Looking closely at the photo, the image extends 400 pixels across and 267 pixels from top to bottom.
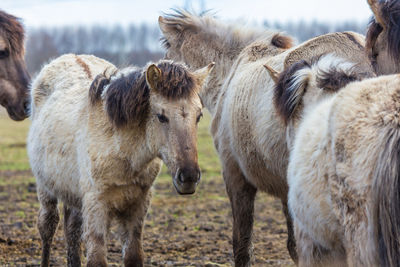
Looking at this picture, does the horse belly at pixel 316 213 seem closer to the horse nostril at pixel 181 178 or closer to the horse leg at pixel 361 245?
the horse leg at pixel 361 245

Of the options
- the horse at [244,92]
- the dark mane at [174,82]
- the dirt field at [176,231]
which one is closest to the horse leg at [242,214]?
the horse at [244,92]

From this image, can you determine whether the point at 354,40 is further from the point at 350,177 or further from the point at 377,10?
the point at 350,177

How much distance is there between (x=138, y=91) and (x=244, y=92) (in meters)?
1.09

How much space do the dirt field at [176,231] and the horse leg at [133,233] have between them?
1.24 meters

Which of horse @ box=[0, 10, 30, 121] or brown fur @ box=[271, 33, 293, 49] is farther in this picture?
horse @ box=[0, 10, 30, 121]

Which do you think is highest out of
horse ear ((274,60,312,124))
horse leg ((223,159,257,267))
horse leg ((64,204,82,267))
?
horse ear ((274,60,312,124))

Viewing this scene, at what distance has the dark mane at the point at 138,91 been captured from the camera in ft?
14.6

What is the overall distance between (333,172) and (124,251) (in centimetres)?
261

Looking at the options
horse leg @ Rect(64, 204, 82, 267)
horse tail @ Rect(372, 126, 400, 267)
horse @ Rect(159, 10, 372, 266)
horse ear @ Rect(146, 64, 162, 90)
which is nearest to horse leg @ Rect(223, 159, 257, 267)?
horse @ Rect(159, 10, 372, 266)

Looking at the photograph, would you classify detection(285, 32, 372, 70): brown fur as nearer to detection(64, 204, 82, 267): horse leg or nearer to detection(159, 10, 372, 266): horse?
detection(159, 10, 372, 266): horse

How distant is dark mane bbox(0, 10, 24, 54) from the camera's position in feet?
21.1

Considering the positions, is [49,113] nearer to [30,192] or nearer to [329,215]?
[329,215]

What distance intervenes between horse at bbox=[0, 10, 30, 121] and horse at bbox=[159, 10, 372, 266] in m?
1.73

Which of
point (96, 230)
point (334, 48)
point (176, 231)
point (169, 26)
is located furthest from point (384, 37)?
point (176, 231)
